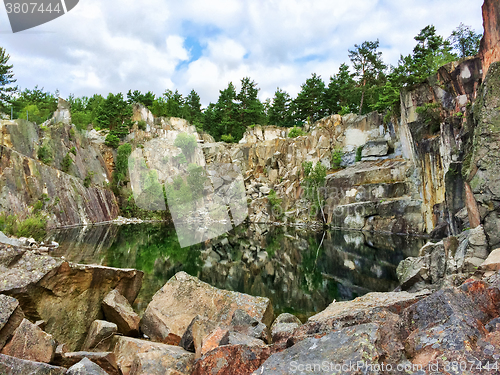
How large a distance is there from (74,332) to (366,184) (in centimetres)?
3690

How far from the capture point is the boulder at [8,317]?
4.83m

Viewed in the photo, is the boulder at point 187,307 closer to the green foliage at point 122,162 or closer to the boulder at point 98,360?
the boulder at point 98,360

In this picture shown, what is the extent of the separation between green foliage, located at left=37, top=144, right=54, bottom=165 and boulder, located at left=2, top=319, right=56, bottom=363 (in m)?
38.2

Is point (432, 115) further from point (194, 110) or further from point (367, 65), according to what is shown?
point (194, 110)

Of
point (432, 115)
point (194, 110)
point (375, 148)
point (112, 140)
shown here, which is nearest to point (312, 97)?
point (375, 148)

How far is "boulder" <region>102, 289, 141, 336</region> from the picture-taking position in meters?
7.16

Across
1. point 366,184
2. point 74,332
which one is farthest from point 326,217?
point 74,332

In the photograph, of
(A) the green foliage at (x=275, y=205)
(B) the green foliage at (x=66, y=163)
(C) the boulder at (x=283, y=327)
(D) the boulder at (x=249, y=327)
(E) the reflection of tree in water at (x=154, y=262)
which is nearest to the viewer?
(C) the boulder at (x=283, y=327)

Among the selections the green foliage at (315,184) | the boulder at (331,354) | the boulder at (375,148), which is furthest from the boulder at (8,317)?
the boulder at (375,148)

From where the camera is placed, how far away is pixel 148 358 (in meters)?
4.91

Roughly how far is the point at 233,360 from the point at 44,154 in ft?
135

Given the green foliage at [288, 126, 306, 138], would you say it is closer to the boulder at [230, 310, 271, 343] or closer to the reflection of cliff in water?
the reflection of cliff in water

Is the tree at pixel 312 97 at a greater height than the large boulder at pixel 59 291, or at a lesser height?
greater

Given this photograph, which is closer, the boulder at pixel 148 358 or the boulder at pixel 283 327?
the boulder at pixel 148 358
